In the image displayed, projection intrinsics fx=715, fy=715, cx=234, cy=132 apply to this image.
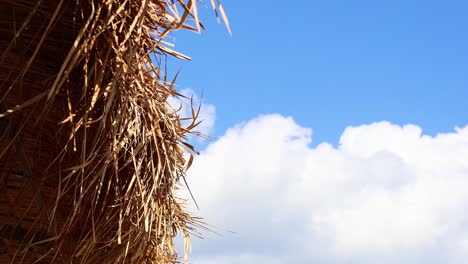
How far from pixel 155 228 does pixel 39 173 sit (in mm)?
340

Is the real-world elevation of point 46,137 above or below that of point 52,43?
below

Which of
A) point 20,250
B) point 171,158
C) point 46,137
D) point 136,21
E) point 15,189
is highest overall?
point 136,21

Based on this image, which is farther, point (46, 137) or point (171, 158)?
point (171, 158)

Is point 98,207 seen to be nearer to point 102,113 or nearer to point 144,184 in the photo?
point 144,184

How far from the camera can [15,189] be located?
167 centimetres

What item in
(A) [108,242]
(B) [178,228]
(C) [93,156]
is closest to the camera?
(C) [93,156]

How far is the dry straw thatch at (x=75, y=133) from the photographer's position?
1.61 metres

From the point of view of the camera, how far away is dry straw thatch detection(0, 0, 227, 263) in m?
1.61

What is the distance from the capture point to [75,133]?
1638 millimetres

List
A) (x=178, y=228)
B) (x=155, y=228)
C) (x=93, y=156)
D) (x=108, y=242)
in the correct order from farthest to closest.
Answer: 1. (x=178, y=228)
2. (x=155, y=228)
3. (x=108, y=242)
4. (x=93, y=156)

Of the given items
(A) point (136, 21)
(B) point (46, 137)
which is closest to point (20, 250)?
(B) point (46, 137)

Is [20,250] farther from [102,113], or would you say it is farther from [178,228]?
[178,228]

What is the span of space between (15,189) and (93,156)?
0.22 m

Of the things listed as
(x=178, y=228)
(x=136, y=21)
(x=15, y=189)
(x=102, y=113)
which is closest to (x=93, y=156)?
(x=102, y=113)
